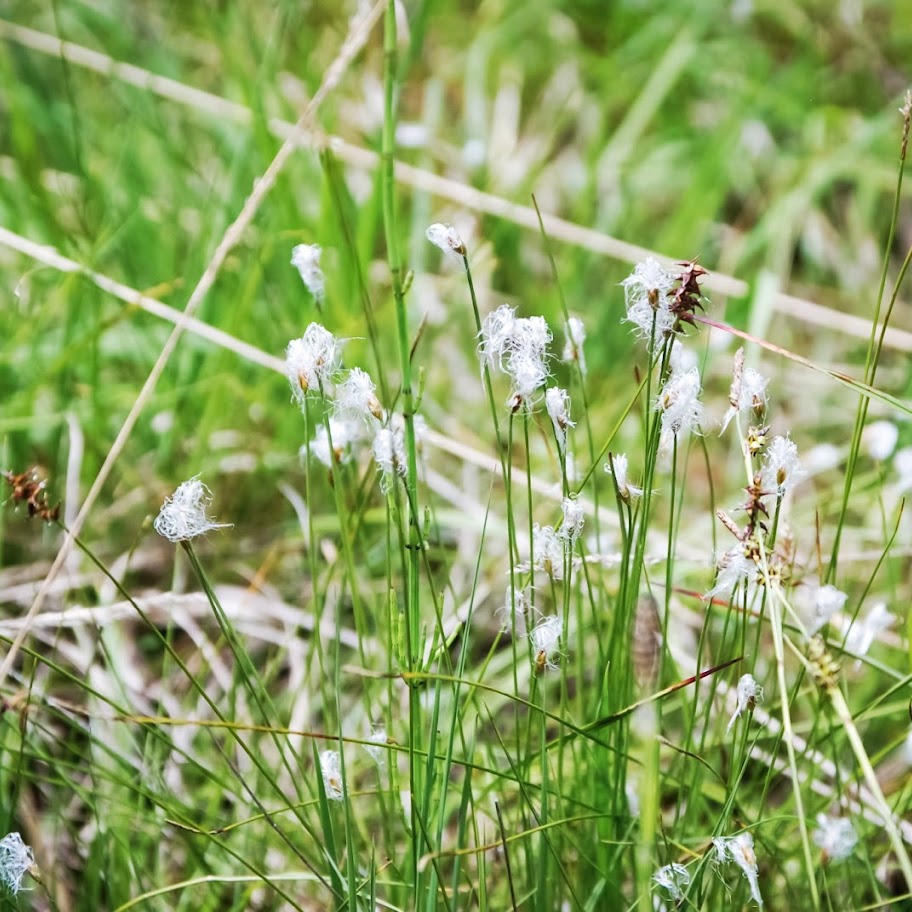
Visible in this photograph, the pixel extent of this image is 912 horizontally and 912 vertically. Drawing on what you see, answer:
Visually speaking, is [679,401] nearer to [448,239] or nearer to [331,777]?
[448,239]

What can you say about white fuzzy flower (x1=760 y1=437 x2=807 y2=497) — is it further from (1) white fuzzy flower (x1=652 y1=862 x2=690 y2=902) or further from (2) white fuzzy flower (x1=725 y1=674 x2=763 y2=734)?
(1) white fuzzy flower (x1=652 y1=862 x2=690 y2=902)

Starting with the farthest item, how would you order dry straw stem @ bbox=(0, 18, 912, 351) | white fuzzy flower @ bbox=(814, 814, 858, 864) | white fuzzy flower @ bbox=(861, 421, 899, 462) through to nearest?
dry straw stem @ bbox=(0, 18, 912, 351) < white fuzzy flower @ bbox=(861, 421, 899, 462) < white fuzzy flower @ bbox=(814, 814, 858, 864)

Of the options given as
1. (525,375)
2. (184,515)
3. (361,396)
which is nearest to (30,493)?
(184,515)

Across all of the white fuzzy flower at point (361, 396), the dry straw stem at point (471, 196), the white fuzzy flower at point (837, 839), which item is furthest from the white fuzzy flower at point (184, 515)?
the dry straw stem at point (471, 196)

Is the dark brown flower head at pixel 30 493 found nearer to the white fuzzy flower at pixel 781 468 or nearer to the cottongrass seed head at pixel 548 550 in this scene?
the cottongrass seed head at pixel 548 550

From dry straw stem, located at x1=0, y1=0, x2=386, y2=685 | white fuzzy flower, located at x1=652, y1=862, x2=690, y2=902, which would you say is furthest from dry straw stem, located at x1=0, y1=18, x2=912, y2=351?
white fuzzy flower, located at x1=652, y1=862, x2=690, y2=902

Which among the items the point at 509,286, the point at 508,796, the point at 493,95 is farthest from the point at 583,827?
the point at 493,95
